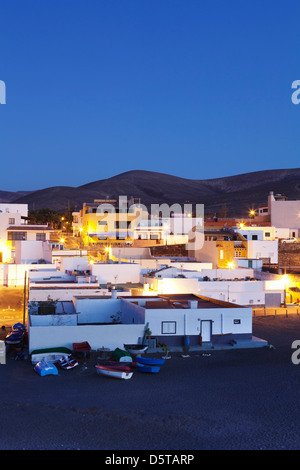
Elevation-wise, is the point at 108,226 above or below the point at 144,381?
above

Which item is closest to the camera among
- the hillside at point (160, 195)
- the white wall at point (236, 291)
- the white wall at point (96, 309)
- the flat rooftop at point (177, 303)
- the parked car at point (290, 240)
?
the flat rooftop at point (177, 303)

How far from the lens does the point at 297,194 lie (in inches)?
5477

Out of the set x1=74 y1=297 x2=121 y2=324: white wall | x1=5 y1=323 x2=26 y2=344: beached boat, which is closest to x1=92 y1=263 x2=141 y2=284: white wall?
x1=74 y1=297 x2=121 y2=324: white wall

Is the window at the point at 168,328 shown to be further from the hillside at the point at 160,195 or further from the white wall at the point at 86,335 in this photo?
the hillside at the point at 160,195

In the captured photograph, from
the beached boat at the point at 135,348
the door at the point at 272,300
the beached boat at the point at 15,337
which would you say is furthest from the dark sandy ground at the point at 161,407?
the door at the point at 272,300

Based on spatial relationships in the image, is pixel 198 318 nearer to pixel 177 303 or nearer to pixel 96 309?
pixel 177 303

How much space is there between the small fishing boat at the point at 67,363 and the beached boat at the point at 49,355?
19 cm

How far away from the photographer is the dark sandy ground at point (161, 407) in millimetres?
11805

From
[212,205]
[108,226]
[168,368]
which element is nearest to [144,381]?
[168,368]

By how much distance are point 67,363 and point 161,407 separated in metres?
4.87

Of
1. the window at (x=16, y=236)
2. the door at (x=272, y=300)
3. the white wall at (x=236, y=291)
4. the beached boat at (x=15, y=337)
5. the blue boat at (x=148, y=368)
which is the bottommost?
the blue boat at (x=148, y=368)

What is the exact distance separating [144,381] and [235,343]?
19.2 ft

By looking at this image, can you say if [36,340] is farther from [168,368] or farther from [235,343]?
[235,343]

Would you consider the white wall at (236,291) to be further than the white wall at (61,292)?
Yes
